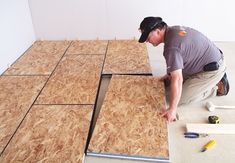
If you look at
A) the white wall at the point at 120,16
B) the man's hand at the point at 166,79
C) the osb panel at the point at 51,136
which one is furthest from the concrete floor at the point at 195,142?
the white wall at the point at 120,16

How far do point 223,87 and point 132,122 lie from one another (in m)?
1.24

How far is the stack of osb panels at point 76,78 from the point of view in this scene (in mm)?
2543

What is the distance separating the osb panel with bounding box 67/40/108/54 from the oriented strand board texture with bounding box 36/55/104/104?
0.22 metres

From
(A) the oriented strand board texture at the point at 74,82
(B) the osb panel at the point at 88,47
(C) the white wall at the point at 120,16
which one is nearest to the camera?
(A) the oriented strand board texture at the point at 74,82

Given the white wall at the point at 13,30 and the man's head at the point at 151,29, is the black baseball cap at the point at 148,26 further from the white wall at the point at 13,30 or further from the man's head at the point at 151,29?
the white wall at the point at 13,30

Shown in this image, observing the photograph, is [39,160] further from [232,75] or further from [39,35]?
[39,35]

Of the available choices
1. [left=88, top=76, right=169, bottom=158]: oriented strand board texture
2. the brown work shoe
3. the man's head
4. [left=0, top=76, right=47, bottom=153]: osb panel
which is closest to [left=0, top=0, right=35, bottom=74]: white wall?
[left=0, top=76, right=47, bottom=153]: osb panel

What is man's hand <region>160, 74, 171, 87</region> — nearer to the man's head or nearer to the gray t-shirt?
the gray t-shirt

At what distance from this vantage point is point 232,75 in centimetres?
312

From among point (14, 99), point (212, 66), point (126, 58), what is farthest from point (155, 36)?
point (14, 99)

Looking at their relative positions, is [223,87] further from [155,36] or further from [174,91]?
[155,36]

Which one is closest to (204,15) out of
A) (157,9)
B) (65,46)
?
(157,9)

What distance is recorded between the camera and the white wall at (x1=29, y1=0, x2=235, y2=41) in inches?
159

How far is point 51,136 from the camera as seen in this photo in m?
2.01
